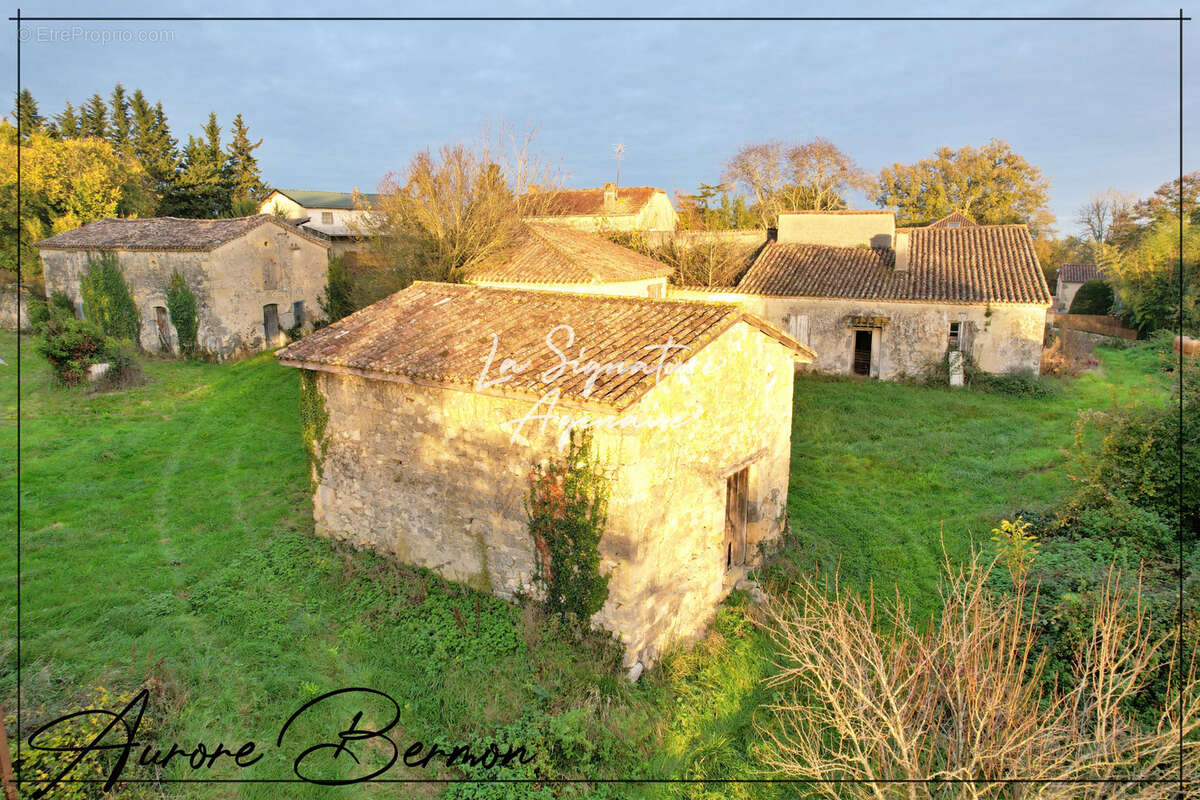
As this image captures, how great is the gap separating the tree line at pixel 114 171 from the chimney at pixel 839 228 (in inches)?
1081

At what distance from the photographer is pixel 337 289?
24250 millimetres

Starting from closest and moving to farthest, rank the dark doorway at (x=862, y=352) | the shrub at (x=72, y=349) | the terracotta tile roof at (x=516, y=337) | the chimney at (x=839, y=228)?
the terracotta tile roof at (x=516, y=337)
the shrub at (x=72, y=349)
the dark doorway at (x=862, y=352)
the chimney at (x=839, y=228)

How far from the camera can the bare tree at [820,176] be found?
43.0m

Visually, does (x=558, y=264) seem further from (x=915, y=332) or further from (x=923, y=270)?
(x=923, y=270)

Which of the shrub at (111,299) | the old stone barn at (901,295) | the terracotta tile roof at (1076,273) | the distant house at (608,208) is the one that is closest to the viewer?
the old stone barn at (901,295)

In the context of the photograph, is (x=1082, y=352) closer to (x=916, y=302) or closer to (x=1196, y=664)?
(x=916, y=302)

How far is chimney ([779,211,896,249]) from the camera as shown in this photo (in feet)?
82.8

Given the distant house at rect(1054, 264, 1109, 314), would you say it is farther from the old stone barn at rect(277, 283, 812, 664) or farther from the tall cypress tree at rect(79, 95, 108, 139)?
the tall cypress tree at rect(79, 95, 108, 139)

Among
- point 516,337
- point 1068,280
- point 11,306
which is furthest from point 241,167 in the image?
point 1068,280

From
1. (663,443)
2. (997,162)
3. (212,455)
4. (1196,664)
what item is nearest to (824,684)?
(663,443)

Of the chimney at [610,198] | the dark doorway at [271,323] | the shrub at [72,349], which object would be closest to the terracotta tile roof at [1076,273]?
the chimney at [610,198]

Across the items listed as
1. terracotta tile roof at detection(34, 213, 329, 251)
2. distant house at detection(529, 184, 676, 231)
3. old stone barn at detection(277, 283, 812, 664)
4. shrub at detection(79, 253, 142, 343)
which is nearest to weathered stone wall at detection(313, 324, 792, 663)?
old stone barn at detection(277, 283, 812, 664)

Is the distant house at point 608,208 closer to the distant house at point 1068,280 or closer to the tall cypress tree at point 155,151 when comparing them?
the tall cypress tree at point 155,151

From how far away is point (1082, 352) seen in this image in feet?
86.7
